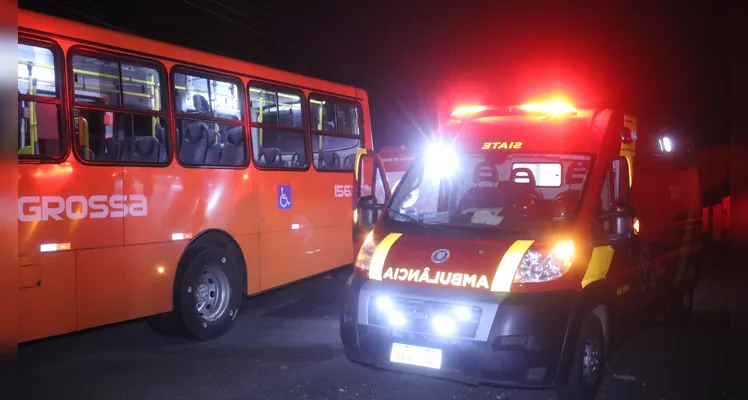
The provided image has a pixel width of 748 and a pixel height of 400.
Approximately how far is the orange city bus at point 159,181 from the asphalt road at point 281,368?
0.46 m

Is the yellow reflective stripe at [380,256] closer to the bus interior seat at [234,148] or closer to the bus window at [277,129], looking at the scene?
the bus interior seat at [234,148]

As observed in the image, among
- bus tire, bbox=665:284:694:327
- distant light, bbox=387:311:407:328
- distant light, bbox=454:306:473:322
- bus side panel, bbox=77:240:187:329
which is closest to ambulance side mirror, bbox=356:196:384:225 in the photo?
distant light, bbox=387:311:407:328

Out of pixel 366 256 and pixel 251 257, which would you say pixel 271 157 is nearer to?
pixel 251 257

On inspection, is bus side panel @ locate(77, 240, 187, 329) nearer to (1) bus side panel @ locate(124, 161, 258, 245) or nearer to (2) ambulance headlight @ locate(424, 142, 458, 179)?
(1) bus side panel @ locate(124, 161, 258, 245)

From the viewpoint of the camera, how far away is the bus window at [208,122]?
686cm

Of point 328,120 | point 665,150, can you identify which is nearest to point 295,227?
point 328,120

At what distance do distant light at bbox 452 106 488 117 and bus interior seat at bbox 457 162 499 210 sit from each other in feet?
1.80

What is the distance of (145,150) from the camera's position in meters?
6.42

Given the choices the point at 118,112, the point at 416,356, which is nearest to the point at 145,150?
the point at 118,112

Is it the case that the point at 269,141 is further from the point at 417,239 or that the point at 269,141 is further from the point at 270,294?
the point at 417,239

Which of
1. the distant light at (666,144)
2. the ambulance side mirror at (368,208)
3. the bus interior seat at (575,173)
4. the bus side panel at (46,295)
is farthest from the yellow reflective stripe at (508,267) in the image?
the bus side panel at (46,295)

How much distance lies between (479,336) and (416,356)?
0.51 meters

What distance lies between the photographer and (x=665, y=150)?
6840 mm

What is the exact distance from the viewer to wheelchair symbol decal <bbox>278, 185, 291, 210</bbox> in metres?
8.03
